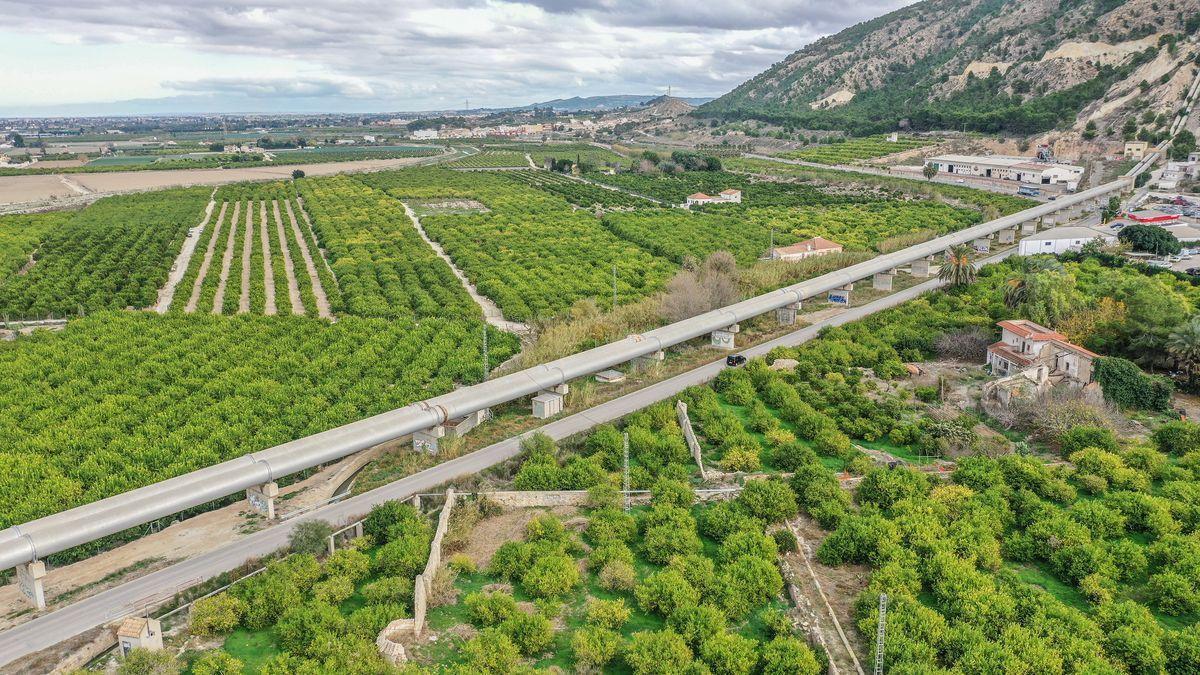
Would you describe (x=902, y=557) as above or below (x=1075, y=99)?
below

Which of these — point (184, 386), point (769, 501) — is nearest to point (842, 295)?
point (769, 501)

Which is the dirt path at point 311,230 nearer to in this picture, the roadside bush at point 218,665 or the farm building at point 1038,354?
the roadside bush at point 218,665

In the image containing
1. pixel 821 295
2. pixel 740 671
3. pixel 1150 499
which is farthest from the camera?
pixel 821 295

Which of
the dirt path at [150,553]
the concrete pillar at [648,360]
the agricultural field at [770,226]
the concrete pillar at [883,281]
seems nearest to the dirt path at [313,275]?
the concrete pillar at [648,360]

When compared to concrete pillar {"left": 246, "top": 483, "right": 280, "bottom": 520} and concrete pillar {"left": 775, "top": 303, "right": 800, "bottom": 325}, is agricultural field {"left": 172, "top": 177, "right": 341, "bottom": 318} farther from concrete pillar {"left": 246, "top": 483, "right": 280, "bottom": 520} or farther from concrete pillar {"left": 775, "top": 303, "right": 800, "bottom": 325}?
concrete pillar {"left": 775, "top": 303, "right": 800, "bottom": 325}

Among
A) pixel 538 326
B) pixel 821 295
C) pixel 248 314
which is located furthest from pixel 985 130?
pixel 248 314

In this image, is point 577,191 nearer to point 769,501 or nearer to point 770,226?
point 770,226

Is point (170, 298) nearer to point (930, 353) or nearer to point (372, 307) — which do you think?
point (372, 307)
